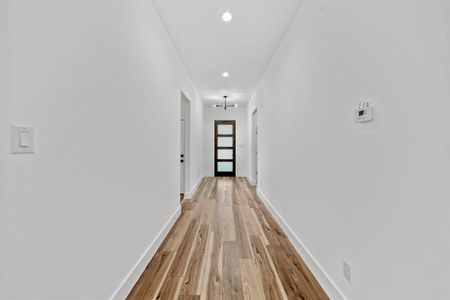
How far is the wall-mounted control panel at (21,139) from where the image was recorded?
825mm

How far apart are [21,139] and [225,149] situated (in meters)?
8.07

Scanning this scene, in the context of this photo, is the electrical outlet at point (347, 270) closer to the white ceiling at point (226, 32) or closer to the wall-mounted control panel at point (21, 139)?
the wall-mounted control panel at point (21, 139)

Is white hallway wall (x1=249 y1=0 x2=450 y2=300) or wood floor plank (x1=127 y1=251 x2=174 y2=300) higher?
white hallway wall (x1=249 y1=0 x2=450 y2=300)

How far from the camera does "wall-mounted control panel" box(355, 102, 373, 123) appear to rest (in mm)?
1229

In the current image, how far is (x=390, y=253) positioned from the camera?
1.09 metres

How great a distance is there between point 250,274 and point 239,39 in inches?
119

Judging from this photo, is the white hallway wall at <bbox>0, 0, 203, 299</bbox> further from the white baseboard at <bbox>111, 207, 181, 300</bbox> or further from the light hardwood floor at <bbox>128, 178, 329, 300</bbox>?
the light hardwood floor at <bbox>128, 178, 329, 300</bbox>

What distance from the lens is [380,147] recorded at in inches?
45.8

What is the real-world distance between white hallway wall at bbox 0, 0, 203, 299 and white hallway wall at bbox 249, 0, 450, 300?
5.32 ft

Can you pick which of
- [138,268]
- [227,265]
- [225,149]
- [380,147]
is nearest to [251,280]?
[227,265]

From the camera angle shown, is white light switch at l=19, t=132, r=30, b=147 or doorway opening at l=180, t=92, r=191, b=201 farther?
doorway opening at l=180, t=92, r=191, b=201

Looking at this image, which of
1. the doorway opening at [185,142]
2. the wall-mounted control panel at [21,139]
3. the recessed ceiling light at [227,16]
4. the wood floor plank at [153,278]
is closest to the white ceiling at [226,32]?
the recessed ceiling light at [227,16]

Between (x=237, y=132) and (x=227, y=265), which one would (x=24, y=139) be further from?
(x=237, y=132)

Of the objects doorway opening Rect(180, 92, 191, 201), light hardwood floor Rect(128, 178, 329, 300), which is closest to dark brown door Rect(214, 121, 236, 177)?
doorway opening Rect(180, 92, 191, 201)
